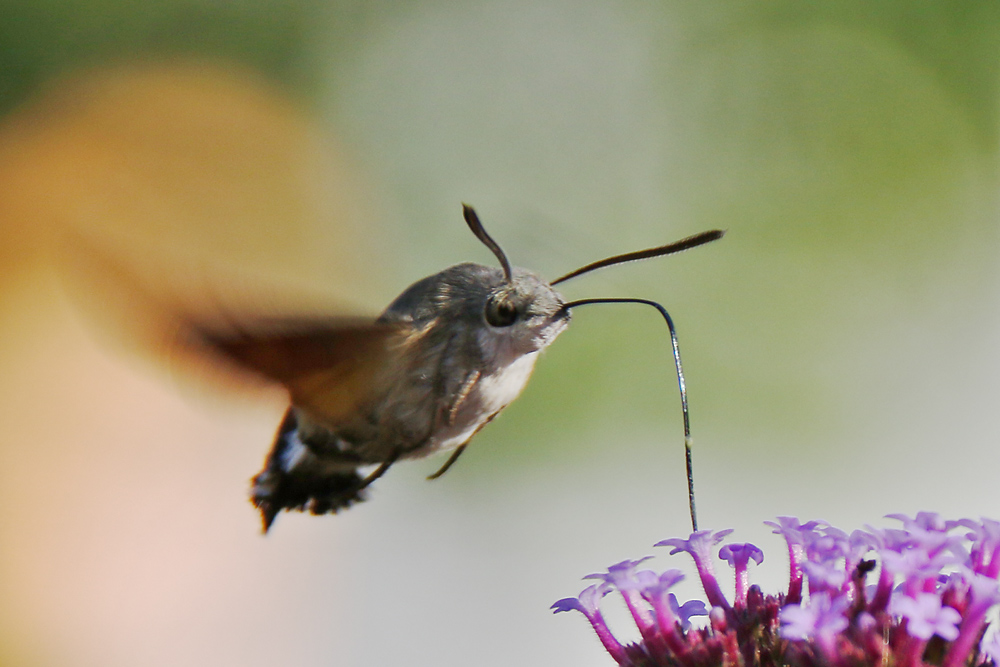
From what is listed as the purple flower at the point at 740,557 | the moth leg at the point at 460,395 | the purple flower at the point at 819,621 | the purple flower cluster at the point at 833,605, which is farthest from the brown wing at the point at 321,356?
the purple flower at the point at 819,621

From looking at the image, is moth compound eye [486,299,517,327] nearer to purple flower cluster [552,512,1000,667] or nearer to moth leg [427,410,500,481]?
moth leg [427,410,500,481]

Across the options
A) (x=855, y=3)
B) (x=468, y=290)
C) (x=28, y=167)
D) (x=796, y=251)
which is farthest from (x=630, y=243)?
(x=468, y=290)

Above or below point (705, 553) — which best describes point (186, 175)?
above

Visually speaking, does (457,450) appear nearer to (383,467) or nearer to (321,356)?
(383,467)

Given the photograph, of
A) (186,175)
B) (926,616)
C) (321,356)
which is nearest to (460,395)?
(321,356)

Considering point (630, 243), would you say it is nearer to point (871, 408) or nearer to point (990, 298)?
point (871, 408)

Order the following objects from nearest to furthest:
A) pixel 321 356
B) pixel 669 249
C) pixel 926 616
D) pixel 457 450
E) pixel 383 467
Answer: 1. pixel 926 616
2. pixel 321 356
3. pixel 669 249
4. pixel 383 467
5. pixel 457 450

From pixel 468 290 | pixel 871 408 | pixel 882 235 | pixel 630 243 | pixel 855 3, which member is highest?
pixel 855 3
